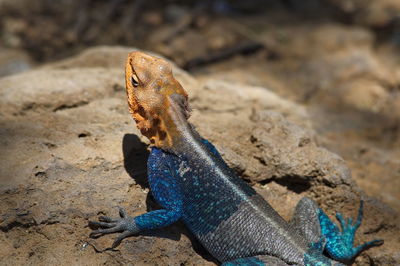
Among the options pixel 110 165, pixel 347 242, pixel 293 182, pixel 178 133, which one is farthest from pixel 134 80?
pixel 347 242

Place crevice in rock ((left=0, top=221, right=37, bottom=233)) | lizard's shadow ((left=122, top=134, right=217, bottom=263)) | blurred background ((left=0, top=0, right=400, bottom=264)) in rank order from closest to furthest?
crevice in rock ((left=0, top=221, right=37, bottom=233)) → lizard's shadow ((left=122, top=134, right=217, bottom=263)) → blurred background ((left=0, top=0, right=400, bottom=264))

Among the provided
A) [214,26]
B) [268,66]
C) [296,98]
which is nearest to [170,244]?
[296,98]

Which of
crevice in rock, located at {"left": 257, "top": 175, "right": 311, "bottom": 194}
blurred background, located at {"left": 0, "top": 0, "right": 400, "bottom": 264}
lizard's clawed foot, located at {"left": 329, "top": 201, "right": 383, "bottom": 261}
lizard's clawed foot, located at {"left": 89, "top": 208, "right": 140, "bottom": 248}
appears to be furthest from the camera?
blurred background, located at {"left": 0, "top": 0, "right": 400, "bottom": 264}

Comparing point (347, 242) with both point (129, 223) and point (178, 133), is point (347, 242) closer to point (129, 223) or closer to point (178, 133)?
point (178, 133)

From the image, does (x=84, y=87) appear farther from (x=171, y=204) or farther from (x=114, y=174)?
(x=171, y=204)

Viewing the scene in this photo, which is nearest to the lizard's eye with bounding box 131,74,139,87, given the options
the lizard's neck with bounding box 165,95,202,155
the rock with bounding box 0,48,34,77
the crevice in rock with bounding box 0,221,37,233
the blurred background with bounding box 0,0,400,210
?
the lizard's neck with bounding box 165,95,202,155

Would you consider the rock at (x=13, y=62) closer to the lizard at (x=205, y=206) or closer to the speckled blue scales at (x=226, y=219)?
the lizard at (x=205, y=206)

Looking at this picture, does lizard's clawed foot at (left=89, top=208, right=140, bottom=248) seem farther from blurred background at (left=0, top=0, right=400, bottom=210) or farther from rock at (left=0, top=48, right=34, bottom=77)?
rock at (left=0, top=48, right=34, bottom=77)

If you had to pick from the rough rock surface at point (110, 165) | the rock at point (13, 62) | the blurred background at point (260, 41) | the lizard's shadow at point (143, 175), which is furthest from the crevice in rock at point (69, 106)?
the rock at point (13, 62)
